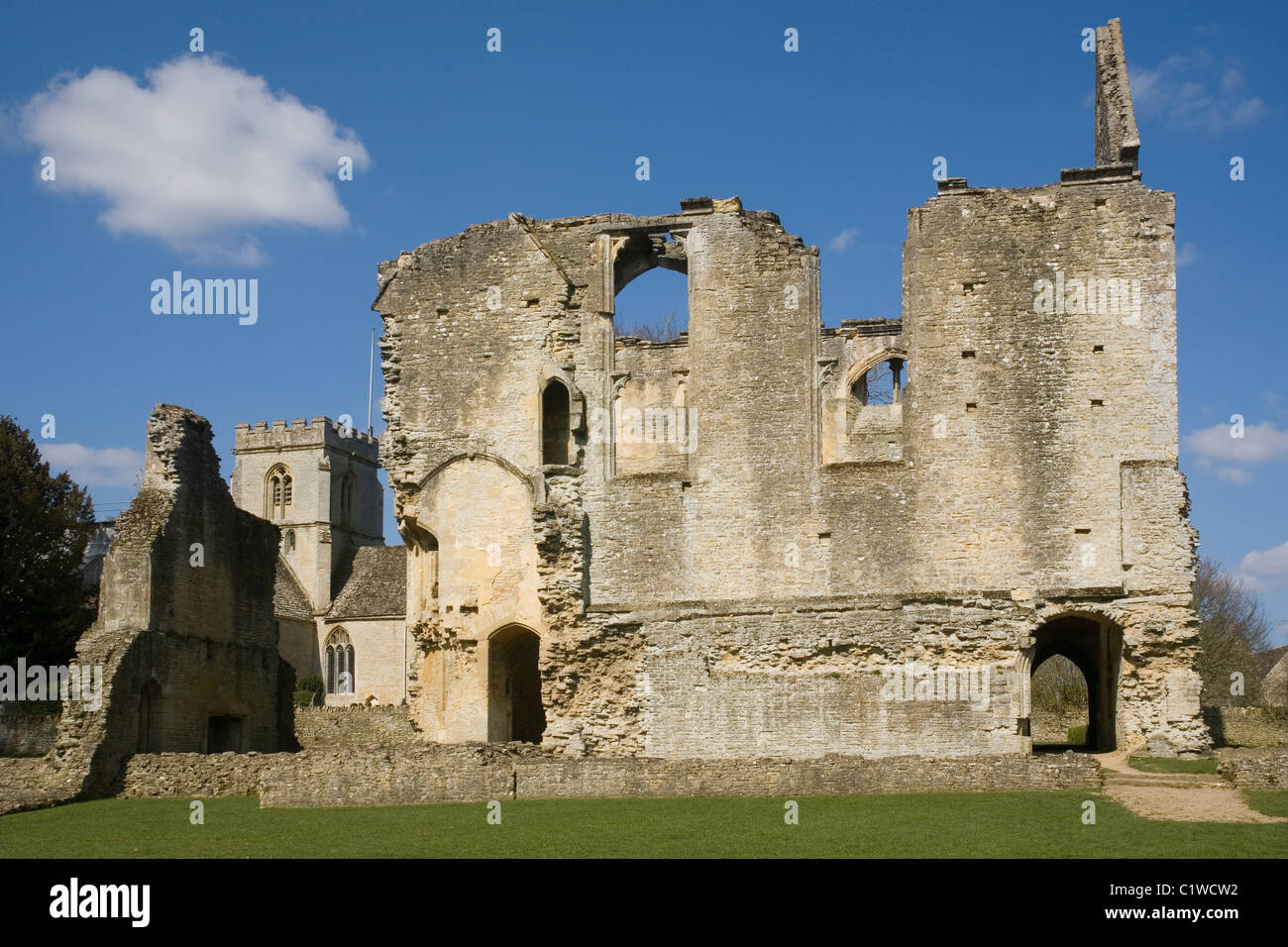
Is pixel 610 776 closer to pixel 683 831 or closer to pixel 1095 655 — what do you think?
pixel 683 831

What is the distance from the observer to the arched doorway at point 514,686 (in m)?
25.0

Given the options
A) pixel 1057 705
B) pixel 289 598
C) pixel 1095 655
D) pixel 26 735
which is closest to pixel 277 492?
pixel 289 598

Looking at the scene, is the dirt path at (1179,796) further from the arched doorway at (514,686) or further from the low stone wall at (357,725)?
the low stone wall at (357,725)

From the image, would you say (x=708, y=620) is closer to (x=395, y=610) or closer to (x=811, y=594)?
A: (x=811, y=594)

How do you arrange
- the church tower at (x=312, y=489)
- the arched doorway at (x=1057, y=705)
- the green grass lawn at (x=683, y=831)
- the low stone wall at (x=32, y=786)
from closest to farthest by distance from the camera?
1. the green grass lawn at (x=683, y=831)
2. the low stone wall at (x=32, y=786)
3. the arched doorway at (x=1057, y=705)
4. the church tower at (x=312, y=489)

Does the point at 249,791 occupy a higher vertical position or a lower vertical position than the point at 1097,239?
lower

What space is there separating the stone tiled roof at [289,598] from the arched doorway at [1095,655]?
35.7 m

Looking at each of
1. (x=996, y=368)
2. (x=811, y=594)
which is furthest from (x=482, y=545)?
(x=996, y=368)

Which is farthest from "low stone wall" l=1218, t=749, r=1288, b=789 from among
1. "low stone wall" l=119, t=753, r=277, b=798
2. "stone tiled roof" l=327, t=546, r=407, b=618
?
"stone tiled roof" l=327, t=546, r=407, b=618

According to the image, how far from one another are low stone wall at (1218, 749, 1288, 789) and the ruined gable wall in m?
17.0

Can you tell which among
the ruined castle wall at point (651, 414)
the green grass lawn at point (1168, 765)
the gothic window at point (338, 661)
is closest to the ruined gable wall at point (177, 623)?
the ruined castle wall at point (651, 414)
